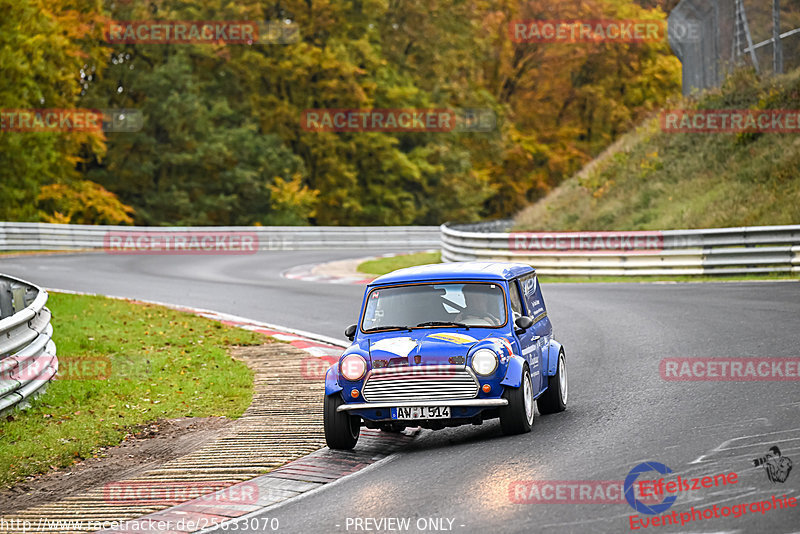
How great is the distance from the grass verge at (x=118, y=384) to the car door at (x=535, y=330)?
3.24m

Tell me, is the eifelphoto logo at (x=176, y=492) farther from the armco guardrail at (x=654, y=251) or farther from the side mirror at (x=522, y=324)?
the armco guardrail at (x=654, y=251)

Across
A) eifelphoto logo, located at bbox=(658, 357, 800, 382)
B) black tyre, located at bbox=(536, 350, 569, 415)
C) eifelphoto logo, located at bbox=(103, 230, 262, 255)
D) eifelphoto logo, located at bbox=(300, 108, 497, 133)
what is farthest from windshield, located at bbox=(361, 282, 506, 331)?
eifelphoto logo, located at bbox=(300, 108, 497, 133)

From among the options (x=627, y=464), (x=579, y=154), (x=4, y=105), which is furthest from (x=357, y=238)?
(x=627, y=464)

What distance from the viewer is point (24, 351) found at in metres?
11.2

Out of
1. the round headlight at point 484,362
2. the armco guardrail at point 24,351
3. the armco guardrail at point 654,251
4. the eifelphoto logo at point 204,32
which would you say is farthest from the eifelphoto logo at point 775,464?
the eifelphoto logo at point 204,32

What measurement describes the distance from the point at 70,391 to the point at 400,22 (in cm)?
5258

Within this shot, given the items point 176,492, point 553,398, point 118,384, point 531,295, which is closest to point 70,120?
point 118,384

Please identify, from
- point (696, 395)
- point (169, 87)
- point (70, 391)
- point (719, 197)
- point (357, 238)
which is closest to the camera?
point (696, 395)

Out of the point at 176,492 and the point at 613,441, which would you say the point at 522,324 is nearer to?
the point at 613,441

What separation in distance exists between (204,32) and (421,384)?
4930 centimetres

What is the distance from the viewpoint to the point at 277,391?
1209 cm

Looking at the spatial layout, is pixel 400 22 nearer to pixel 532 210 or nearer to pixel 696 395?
pixel 532 210

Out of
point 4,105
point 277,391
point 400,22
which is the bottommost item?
point 277,391

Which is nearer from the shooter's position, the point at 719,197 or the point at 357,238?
the point at 719,197
